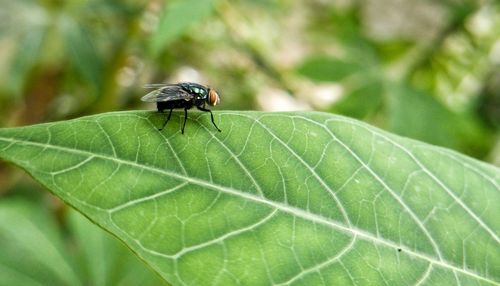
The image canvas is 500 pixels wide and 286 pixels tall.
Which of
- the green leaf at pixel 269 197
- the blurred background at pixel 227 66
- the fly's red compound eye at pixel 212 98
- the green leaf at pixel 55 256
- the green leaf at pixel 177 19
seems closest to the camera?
the green leaf at pixel 269 197

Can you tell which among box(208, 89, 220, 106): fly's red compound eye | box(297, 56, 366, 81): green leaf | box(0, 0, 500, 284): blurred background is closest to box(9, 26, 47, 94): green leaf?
box(0, 0, 500, 284): blurred background

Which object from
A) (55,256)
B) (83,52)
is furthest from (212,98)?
(83,52)

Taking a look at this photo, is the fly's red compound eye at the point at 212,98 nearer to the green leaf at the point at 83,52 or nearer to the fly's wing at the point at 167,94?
the fly's wing at the point at 167,94

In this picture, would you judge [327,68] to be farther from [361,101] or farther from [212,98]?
[212,98]

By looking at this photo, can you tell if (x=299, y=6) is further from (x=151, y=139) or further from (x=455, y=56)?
(x=151, y=139)

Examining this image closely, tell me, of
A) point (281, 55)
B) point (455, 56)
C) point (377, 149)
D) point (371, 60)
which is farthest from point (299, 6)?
point (377, 149)

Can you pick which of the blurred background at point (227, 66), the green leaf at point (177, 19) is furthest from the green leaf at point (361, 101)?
the green leaf at point (177, 19)

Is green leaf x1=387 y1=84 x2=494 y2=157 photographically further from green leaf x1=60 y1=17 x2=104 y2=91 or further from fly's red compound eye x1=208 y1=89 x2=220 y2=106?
green leaf x1=60 y1=17 x2=104 y2=91
